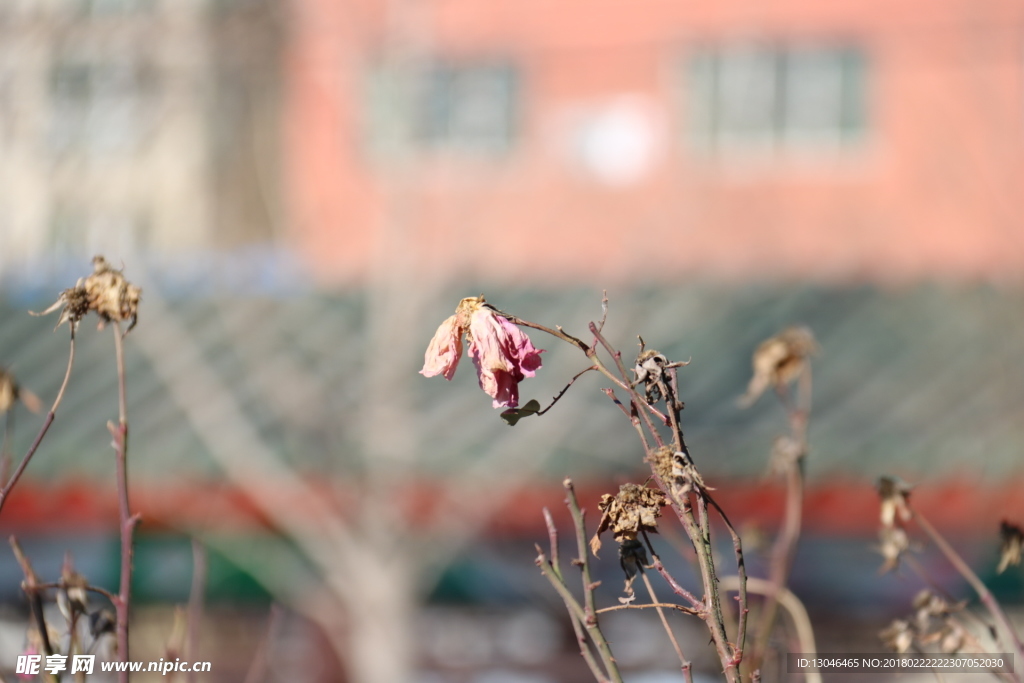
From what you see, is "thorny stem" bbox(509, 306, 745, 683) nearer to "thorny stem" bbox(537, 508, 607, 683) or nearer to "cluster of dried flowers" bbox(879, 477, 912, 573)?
"thorny stem" bbox(537, 508, 607, 683)

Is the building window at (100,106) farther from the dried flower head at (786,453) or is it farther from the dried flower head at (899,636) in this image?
the dried flower head at (899,636)

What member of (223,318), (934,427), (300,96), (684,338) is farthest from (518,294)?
(300,96)

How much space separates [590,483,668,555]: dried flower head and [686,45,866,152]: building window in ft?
26.4

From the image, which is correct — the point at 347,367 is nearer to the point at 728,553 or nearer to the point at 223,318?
the point at 223,318

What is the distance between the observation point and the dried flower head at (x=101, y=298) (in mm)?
903

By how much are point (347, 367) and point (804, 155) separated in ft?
Result: 18.4

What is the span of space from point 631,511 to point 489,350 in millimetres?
163

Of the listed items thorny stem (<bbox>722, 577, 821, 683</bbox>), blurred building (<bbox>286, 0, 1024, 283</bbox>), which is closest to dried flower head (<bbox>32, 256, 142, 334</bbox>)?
thorny stem (<bbox>722, 577, 821, 683</bbox>)

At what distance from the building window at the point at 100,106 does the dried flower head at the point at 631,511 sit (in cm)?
262

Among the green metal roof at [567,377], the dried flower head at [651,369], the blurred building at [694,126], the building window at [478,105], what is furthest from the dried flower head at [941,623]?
the building window at [478,105]

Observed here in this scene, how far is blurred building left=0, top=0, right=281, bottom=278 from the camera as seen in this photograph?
9.90 ft

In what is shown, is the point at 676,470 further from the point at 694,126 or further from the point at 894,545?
the point at 694,126

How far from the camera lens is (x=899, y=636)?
3.43 feet

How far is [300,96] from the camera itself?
8523 mm
